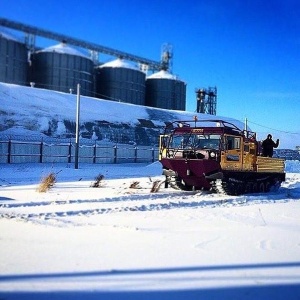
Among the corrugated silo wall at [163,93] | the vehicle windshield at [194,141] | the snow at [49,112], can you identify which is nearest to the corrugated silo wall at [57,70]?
the snow at [49,112]

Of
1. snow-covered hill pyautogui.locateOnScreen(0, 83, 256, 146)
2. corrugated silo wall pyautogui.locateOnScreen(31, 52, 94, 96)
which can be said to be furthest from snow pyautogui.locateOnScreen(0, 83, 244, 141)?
corrugated silo wall pyautogui.locateOnScreen(31, 52, 94, 96)

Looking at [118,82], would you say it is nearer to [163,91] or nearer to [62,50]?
[163,91]

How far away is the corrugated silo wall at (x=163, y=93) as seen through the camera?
47875 millimetres

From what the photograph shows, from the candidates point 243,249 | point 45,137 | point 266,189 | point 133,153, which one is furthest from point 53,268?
point 133,153

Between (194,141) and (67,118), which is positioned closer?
(194,141)

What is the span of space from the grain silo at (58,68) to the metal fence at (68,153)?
12.5 metres

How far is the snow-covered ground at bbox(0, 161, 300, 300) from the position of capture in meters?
3.67

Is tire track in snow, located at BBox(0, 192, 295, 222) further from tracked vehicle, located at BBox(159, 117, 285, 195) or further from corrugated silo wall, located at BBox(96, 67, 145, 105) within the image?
corrugated silo wall, located at BBox(96, 67, 145, 105)

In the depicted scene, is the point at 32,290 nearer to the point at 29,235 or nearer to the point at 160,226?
the point at 29,235

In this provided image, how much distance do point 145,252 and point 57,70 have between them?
37.1 meters

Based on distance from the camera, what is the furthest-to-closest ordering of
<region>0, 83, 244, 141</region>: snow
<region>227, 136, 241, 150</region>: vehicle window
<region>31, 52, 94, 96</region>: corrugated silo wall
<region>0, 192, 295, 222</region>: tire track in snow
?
<region>31, 52, 94, 96</region>: corrugated silo wall, <region>0, 83, 244, 141</region>: snow, <region>227, 136, 241, 150</region>: vehicle window, <region>0, 192, 295, 222</region>: tire track in snow

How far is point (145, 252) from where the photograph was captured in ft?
16.3

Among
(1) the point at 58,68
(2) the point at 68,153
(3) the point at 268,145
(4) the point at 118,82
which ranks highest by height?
(1) the point at 58,68

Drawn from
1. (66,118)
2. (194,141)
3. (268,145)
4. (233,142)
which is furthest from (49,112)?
(233,142)
